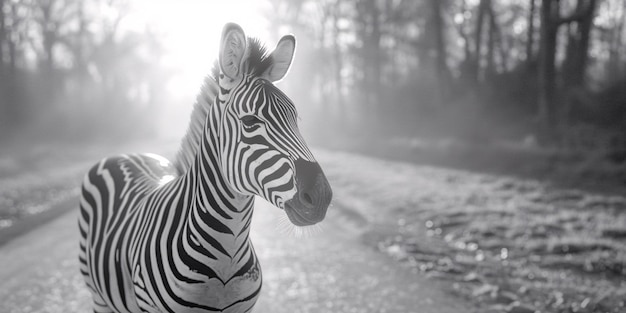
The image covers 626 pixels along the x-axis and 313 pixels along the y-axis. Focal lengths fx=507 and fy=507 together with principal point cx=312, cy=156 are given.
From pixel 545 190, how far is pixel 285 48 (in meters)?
9.66

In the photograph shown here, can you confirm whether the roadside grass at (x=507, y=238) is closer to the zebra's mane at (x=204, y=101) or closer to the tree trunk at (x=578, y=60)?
the zebra's mane at (x=204, y=101)

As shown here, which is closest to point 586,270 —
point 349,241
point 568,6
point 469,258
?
point 469,258

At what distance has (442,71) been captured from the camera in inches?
934

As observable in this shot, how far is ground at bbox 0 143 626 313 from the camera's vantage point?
5.34 metres

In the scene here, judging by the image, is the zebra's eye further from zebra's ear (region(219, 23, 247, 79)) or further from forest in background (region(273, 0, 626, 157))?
forest in background (region(273, 0, 626, 157))

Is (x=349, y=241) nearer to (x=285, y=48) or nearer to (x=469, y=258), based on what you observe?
(x=469, y=258)

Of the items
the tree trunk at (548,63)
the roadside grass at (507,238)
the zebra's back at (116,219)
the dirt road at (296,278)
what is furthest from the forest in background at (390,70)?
the zebra's back at (116,219)

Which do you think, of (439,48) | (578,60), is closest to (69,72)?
(439,48)

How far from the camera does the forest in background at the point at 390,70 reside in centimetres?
1777

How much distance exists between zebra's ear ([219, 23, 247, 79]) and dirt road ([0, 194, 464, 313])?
3.29 meters

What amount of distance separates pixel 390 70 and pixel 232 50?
39.6m

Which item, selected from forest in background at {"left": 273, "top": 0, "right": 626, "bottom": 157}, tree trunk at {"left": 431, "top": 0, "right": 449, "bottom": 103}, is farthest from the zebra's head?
tree trunk at {"left": 431, "top": 0, "right": 449, "bottom": 103}

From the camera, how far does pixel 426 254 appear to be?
713cm

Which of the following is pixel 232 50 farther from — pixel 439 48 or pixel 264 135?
pixel 439 48
